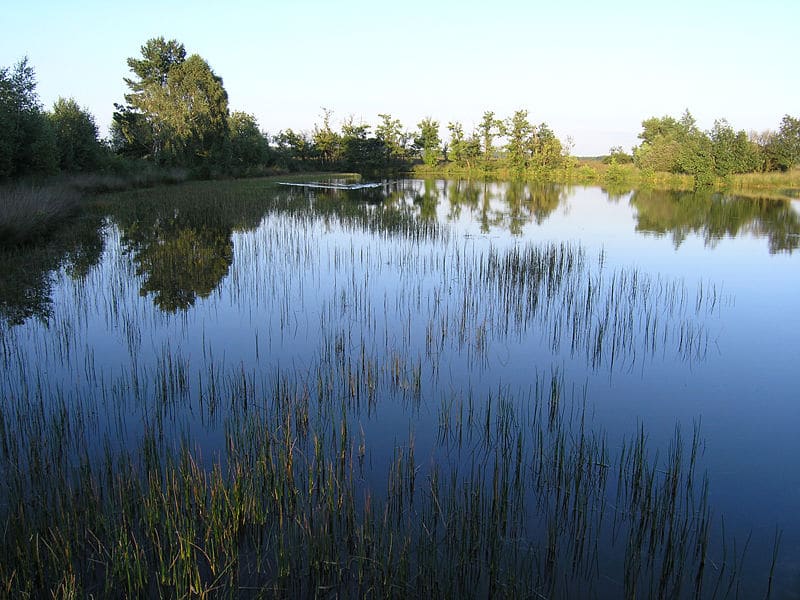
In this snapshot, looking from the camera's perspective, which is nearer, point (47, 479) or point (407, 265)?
point (47, 479)

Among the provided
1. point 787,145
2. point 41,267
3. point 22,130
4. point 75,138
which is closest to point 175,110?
point 75,138

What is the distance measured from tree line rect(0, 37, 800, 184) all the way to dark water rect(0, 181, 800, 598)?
25.4ft

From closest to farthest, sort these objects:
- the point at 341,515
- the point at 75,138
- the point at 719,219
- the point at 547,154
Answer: the point at 341,515, the point at 719,219, the point at 75,138, the point at 547,154

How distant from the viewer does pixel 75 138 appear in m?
24.3

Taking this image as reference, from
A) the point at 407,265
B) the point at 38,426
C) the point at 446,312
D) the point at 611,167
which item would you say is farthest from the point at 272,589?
the point at 611,167

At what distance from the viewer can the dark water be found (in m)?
4.36

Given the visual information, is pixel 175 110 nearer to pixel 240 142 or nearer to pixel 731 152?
pixel 240 142

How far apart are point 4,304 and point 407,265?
19.9ft

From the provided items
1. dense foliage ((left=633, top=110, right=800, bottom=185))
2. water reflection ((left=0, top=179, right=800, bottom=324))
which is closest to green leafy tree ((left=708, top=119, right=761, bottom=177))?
dense foliage ((left=633, top=110, right=800, bottom=185))

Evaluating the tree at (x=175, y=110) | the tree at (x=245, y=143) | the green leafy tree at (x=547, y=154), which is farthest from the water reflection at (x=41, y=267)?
the green leafy tree at (x=547, y=154)

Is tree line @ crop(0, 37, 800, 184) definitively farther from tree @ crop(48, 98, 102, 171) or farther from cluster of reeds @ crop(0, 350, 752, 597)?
cluster of reeds @ crop(0, 350, 752, 597)

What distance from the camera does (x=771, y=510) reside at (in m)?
3.53

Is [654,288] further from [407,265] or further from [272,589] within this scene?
[272,589]

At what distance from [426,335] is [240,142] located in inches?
1399
